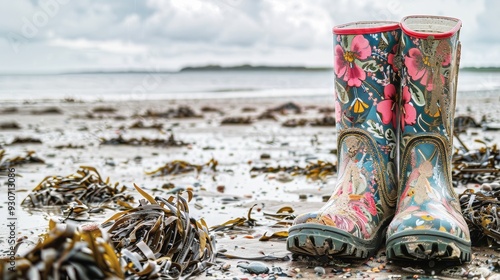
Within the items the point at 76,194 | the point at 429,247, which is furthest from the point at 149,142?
the point at 429,247

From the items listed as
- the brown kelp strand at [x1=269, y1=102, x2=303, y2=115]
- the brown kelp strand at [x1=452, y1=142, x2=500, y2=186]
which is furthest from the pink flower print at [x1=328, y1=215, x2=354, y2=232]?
the brown kelp strand at [x1=269, y1=102, x2=303, y2=115]

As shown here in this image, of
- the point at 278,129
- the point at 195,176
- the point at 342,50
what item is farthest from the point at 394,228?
the point at 278,129

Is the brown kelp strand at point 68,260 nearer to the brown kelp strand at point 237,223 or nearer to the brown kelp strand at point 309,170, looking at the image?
the brown kelp strand at point 237,223

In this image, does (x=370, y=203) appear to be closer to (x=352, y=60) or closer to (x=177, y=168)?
(x=352, y=60)

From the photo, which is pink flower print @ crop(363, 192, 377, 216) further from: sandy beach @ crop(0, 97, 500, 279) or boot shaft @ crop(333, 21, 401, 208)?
sandy beach @ crop(0, 97, 500, 279)

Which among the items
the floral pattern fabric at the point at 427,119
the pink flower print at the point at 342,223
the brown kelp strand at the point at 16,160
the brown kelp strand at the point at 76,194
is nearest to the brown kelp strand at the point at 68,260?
the pink flower print at the point at 342,223

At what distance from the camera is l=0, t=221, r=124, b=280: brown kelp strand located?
1.26 meters

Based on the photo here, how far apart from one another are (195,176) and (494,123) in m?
4.87

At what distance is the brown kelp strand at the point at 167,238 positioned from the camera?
72.1 inches

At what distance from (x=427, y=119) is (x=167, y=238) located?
1.14 meters

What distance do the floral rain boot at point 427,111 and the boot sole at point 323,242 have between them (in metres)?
0.24

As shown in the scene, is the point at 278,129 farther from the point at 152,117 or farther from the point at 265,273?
the point at 265,273

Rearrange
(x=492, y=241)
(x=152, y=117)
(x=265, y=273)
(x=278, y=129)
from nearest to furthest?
1. (x=265, y=273)
2. (x=492, y=241)
3. (x=278, y=129)
4. (x=152, y=117)

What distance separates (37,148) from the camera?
20.1 ft
